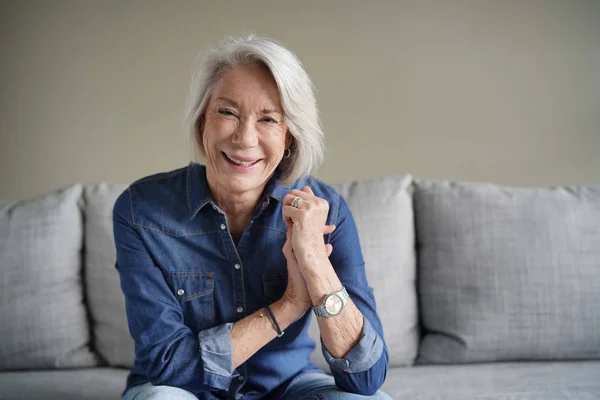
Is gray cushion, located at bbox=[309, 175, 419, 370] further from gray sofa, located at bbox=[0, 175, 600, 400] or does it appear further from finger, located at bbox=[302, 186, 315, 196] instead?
finger, located at bbox=[302, 186, 315, 196]

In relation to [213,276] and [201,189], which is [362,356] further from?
[201,189]

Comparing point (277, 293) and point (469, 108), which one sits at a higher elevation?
point (469, 108)

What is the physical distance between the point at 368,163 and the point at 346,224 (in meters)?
0.93

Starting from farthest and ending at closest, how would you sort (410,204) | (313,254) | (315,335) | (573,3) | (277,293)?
1. (573,3)
2. (410,204)
3. (315,335)
4. (277,293)
5. (313,254)

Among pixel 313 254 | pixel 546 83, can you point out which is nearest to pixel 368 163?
pixel 546 83

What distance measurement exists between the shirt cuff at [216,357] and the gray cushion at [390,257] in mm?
529

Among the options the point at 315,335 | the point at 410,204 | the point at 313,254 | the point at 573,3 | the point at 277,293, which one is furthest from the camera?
the point at 573,3

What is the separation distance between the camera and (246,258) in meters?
1.30

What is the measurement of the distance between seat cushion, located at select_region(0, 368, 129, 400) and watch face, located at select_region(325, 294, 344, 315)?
2.27 ft

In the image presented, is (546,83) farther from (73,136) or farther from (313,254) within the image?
(73,136)

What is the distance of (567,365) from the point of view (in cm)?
168

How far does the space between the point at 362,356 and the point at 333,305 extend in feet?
0.40

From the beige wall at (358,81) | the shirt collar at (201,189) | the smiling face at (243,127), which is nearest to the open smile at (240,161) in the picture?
the smiling face at (243,127)

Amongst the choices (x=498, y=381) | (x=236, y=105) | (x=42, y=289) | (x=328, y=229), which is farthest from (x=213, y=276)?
(x=498, y=381)
